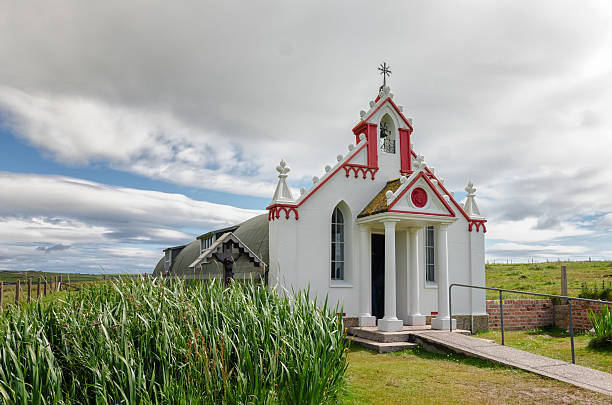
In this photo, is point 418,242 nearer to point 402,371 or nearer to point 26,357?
point 402,371

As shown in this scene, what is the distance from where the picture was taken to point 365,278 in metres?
13.9

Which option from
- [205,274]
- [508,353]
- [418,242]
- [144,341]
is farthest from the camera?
[205,274]

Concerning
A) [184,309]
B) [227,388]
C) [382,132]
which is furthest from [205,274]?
[227,388]

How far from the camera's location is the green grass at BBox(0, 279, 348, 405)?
16.8ft

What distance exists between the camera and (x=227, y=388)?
5.26 meters

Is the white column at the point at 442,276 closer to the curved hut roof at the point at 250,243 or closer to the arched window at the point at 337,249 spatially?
the arched window at the point at 337,249

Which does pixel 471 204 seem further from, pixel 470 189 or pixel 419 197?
pixel 419 197

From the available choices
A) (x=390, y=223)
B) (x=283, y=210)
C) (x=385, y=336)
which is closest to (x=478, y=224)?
(x=390, y=223)

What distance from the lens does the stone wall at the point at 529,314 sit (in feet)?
54.0

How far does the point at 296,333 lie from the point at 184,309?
163 centimetres

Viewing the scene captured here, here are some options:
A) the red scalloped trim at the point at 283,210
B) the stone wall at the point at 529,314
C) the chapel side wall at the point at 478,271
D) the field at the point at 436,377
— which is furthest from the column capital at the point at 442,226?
the stone wall at the point at 529,314

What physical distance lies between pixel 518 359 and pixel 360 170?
23.5ft

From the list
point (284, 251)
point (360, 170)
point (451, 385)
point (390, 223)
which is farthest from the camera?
point (360, 170)

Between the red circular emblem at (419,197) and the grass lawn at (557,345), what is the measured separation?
4.57m
